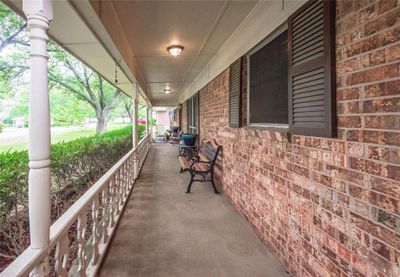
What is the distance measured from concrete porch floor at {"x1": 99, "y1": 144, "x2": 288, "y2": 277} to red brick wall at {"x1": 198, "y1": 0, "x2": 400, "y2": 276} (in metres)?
0.40

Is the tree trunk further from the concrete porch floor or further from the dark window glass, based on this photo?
the concrete porch floor

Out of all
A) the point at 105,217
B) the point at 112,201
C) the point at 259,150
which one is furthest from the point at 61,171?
the point at 259,150

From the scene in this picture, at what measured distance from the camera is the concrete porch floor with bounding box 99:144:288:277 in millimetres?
2152

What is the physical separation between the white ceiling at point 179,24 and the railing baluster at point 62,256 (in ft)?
7.65

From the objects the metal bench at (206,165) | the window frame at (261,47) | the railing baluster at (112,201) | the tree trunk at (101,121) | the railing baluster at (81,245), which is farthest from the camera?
the tree trunk at (101,121)

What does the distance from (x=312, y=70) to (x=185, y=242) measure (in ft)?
6.88

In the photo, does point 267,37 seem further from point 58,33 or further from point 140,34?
point 58,33

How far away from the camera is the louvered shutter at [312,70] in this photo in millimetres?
1532

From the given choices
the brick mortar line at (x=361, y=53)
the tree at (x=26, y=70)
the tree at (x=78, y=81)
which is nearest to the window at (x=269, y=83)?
the brick mortar line at (x=361, y=53)

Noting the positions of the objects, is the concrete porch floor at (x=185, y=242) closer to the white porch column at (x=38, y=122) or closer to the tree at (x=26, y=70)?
the white porch column at (x=38, y=122)

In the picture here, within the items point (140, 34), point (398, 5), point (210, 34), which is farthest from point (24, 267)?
point (210, 34)

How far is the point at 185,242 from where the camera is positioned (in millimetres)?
2623

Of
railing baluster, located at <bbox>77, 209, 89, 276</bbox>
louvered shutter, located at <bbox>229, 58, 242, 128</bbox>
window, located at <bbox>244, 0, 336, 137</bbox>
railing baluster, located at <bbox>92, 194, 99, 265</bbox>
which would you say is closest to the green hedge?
railing baluster, located at <bbox>92, 194, 99, 265</bbox>

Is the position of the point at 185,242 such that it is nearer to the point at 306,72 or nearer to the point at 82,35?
the point at 306,72
